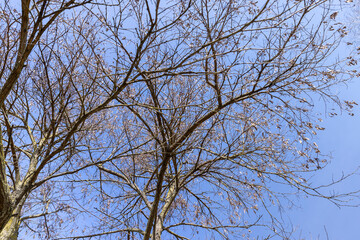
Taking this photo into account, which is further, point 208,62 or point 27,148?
point 27,148

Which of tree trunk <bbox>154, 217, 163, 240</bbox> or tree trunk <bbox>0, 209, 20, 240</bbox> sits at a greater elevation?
tree trunk <bbox>154, 217, 163, 240</bbox>

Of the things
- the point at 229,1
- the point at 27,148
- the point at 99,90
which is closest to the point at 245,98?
the point at 229,1

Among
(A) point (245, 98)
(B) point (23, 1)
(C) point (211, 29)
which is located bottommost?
(B) point (23, 1)

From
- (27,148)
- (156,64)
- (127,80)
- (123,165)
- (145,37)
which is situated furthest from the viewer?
(27,148)

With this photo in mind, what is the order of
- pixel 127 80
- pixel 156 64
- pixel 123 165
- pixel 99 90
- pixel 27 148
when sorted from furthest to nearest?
pixel 27 148, pixel 123 165, pixel 99 90, pixel 156 64, pixel 127 80

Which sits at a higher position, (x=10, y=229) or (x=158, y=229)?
(x=158, y=229)

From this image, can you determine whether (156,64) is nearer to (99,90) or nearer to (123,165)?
(99,90)

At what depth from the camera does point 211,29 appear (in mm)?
4324

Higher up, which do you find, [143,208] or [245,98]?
[245,98]

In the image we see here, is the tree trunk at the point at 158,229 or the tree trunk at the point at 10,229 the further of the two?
the tree trunk at the point at 158,229

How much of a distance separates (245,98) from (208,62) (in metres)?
0.84

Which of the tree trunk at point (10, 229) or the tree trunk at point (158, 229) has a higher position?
the tree trunk at point (158, 229)

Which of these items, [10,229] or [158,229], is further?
[158,229]

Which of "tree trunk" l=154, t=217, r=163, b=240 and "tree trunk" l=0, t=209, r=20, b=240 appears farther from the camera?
"tree trunk" l=154, t=217, r=163, b=240
